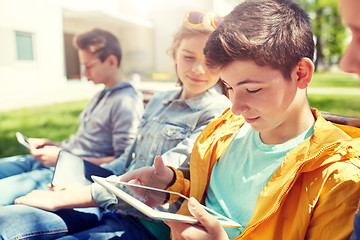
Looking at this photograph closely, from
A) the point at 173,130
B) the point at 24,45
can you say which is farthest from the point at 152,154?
the point at 24,45

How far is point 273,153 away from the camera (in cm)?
131

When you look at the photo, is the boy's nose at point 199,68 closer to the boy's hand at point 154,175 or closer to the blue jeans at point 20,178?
the boy's hand at point 154,175

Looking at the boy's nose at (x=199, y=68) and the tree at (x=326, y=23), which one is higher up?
the tree at (x=326, y=23)

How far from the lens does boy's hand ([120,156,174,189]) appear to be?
4.81 ft

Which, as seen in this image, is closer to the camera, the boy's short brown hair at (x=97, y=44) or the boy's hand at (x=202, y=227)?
the boy's hand at (x=202, y=227)

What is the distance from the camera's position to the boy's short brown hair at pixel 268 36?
1194 mm

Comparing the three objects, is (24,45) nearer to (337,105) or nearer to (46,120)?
(46,120)

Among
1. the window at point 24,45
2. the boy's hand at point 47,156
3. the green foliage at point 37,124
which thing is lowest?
the green foliage at point 37,124

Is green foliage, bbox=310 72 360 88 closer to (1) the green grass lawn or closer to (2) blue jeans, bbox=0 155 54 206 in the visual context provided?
(1) the green grass lawn

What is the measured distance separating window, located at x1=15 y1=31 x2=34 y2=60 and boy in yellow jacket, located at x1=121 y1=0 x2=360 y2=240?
39.7 feet

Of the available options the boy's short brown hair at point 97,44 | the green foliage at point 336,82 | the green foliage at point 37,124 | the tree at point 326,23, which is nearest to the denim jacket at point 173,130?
the boy's short brown hair at point 97,44

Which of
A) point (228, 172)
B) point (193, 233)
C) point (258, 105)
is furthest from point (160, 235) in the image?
point (258, 105)

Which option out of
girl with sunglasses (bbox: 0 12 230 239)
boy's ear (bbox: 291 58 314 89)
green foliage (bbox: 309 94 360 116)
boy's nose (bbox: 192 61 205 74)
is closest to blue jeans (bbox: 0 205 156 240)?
girl with sunglasses (bbox: 0 12 230 239)

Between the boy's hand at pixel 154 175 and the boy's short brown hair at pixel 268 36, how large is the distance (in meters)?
0.54
